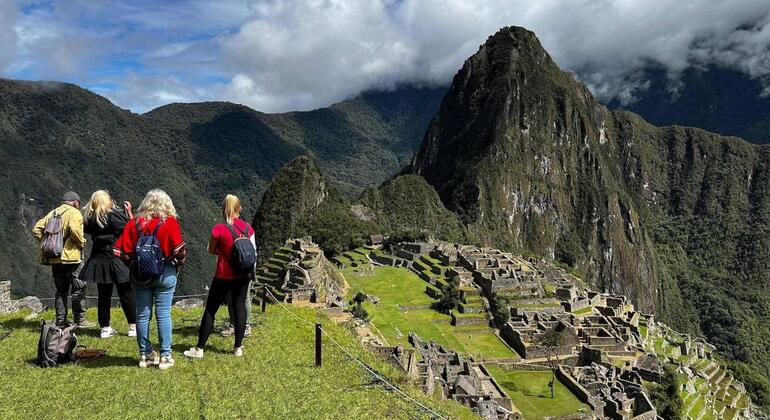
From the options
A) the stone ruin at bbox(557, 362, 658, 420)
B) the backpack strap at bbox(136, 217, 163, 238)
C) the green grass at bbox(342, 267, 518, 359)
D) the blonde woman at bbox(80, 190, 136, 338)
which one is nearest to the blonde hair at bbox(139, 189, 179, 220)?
the backpack strap at bbox(136, 217, 163, 238)

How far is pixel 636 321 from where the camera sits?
51.1m

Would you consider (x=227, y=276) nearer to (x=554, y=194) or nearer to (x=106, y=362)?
(x=106, y=362)

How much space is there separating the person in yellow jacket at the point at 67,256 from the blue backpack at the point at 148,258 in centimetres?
237

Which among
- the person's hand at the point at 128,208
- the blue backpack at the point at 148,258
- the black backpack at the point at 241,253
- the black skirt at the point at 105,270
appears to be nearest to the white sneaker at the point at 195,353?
the black backpack at the point at 241,253

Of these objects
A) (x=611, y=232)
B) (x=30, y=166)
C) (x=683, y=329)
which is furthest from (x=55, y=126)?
(x=683, y=329)

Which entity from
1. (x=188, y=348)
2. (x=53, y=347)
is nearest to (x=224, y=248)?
(x=188, y=348)

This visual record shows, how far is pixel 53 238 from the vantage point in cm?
983

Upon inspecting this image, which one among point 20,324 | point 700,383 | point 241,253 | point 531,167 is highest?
point 531,167

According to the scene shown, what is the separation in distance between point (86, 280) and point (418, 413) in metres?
6.21

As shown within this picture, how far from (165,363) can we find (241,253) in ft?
6.61

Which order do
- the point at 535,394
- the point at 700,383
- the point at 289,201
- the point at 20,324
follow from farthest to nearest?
the point at 289,201, the point at 700,383, the point at 535,394, the point at 20,324

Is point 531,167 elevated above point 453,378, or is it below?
above

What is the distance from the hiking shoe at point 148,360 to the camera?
349 inches

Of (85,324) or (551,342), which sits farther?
(551,342)
